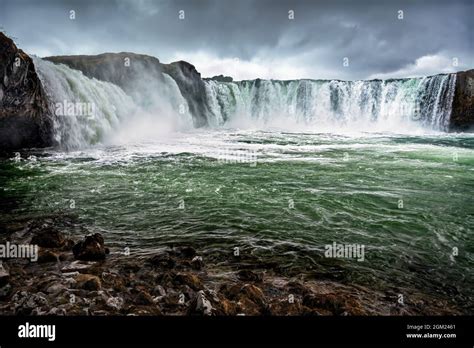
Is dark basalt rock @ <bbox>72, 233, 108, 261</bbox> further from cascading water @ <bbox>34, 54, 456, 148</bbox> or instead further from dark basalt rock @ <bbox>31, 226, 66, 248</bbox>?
cascading water @ <bbox>34, 54, 456, 148</bbox>

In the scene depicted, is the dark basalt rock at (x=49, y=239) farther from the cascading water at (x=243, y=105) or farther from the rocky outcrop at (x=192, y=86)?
the rocky outcrop at (x=192, y=86)

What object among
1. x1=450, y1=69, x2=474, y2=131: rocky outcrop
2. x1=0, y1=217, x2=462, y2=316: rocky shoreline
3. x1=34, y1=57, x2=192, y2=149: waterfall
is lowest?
x1=0, y1=217, x2=462, y2=316: rocky shoreline

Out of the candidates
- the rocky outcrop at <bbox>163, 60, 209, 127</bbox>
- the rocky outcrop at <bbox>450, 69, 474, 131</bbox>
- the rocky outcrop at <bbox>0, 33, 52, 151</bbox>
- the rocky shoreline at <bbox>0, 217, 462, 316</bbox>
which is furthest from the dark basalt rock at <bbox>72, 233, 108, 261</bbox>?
the rocky outcrop at <bbox>450, 69, 474, 131</bbox>

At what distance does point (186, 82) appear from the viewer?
1912 inches

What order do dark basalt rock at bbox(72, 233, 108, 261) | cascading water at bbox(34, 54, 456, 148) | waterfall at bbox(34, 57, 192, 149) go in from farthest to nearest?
cascading water at bbox(34, 54, 456, 148), waterfall at bbox(34, 57, 192, 149), dark basalt rock at bbox(72, 233, 108, 261)

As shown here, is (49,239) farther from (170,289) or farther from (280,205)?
(280,205)

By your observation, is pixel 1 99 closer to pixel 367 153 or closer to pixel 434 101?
pixel 367 153

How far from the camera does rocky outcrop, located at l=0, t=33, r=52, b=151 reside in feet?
52.9

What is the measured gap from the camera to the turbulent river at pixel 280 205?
6262 mm

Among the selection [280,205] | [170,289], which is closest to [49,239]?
[170,289]

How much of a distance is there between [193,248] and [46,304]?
2.57m

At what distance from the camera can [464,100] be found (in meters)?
40.4

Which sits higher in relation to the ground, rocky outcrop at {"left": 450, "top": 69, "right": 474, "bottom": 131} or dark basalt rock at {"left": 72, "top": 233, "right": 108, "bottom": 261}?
rocky outcrop at {"left": 450, "top": 69, "right": 474, "bottom": 131}

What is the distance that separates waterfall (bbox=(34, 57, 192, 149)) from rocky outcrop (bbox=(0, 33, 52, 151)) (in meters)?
0.97
